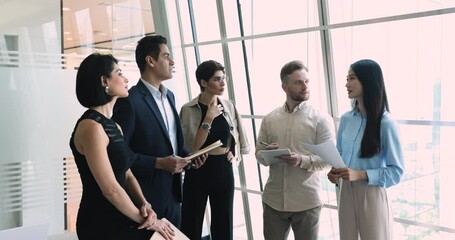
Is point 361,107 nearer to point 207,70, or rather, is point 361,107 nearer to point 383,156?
point 383,156

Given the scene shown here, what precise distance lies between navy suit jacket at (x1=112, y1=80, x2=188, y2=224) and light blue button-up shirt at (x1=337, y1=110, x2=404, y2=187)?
45.3 inches

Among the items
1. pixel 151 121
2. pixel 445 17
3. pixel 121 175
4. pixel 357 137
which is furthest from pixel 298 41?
pixel 121 175

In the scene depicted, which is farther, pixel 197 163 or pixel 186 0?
pixel 186 0

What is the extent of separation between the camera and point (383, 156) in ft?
8.52

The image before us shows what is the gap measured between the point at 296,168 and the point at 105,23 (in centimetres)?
269

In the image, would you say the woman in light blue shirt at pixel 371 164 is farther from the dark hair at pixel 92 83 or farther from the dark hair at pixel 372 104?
the dark hair at pixel 92 83

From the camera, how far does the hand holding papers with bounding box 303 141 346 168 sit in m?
2.51

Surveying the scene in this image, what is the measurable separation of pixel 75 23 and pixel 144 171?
232 cm

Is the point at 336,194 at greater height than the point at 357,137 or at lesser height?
Result: lesser

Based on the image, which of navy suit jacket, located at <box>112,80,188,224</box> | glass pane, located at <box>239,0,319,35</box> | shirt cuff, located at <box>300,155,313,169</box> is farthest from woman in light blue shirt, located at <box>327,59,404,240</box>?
glass pane, located at <box>239,0,319,35</box>

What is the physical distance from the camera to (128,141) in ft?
8.36

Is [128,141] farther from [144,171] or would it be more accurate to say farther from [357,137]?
[357,137]

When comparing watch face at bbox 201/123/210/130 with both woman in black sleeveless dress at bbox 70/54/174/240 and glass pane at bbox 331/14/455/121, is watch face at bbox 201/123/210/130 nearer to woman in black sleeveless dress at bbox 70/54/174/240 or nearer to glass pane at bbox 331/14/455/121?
woman in black sleeveless dress at bbox 70/54/174/240

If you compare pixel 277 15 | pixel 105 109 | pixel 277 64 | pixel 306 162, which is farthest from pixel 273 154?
pixel 277 15
